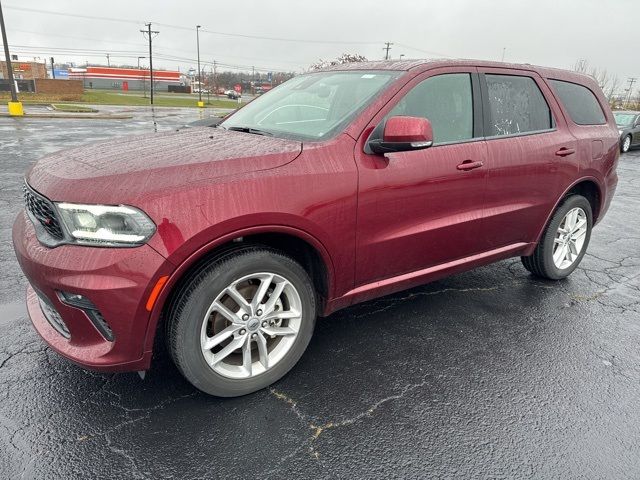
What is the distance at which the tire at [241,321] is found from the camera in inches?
88.8

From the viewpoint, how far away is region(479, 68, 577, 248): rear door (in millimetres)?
3363

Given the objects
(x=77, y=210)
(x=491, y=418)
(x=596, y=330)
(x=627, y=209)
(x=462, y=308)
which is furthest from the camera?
(x=627, y=209)

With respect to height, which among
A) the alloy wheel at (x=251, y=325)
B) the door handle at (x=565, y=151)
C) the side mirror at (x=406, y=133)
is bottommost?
the alloy wheel at (x=251, y=325)

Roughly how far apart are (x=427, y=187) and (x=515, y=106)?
1.28 metres

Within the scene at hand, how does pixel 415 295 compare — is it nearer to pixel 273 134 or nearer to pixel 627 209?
pixel 273 134

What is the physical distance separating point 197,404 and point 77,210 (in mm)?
1172

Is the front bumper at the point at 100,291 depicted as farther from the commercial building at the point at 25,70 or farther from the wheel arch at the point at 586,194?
the commercial building at the point at 25,70

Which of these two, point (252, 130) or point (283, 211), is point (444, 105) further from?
point (283, 211)

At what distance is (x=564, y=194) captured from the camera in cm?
392

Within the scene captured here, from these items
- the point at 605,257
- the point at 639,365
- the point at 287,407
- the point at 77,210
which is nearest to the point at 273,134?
the point at 77,210

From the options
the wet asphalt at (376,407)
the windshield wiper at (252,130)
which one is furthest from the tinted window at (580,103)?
the windshield wiper at (252,130)

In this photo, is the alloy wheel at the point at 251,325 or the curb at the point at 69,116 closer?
the alloy wheel at the point at 251,325

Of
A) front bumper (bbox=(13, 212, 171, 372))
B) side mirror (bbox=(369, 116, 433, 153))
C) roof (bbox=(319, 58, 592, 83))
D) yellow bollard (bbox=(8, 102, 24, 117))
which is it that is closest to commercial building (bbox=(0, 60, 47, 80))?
yellow bollard (bbox=(8, 102, 24, 117))

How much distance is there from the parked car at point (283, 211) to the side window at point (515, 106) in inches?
0.6
